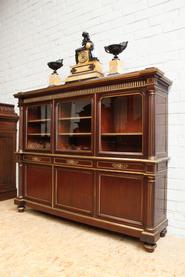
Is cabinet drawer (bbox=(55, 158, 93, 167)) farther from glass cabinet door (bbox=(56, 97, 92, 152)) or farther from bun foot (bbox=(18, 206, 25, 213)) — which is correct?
bun foot (bbox=(18, 206, 25, 213))

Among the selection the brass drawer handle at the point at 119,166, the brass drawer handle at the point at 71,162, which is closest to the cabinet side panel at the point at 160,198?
the brass drawer handle at the point at 119,166

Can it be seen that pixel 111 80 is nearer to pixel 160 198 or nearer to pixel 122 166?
pixel 122 166

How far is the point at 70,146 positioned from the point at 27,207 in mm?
1286

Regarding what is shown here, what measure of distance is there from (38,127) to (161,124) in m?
1.77

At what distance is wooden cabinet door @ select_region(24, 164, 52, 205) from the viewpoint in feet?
10.1

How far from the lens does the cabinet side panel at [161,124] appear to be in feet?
7.65

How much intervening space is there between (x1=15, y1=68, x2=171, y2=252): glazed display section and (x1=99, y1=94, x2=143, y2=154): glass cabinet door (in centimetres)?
1

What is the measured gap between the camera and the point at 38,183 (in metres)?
3.21

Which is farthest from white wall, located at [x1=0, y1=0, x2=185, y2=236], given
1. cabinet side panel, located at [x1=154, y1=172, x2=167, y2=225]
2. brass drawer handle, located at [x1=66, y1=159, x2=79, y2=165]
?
brass drawer handle, located at [x1=66, y1=159, x2=79, y2=165]

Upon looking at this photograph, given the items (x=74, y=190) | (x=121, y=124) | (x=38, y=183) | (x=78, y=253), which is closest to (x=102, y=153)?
(x=121, y=124)

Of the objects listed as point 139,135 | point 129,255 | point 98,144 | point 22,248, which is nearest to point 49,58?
point 98,144

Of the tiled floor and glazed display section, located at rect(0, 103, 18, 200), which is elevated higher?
glazed display section, located at rect(0, 103, 18, 200)

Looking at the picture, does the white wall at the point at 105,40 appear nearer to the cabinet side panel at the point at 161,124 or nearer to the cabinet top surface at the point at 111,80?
the cabinet side panel at the point at 161,124

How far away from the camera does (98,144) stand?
2.61 metres
